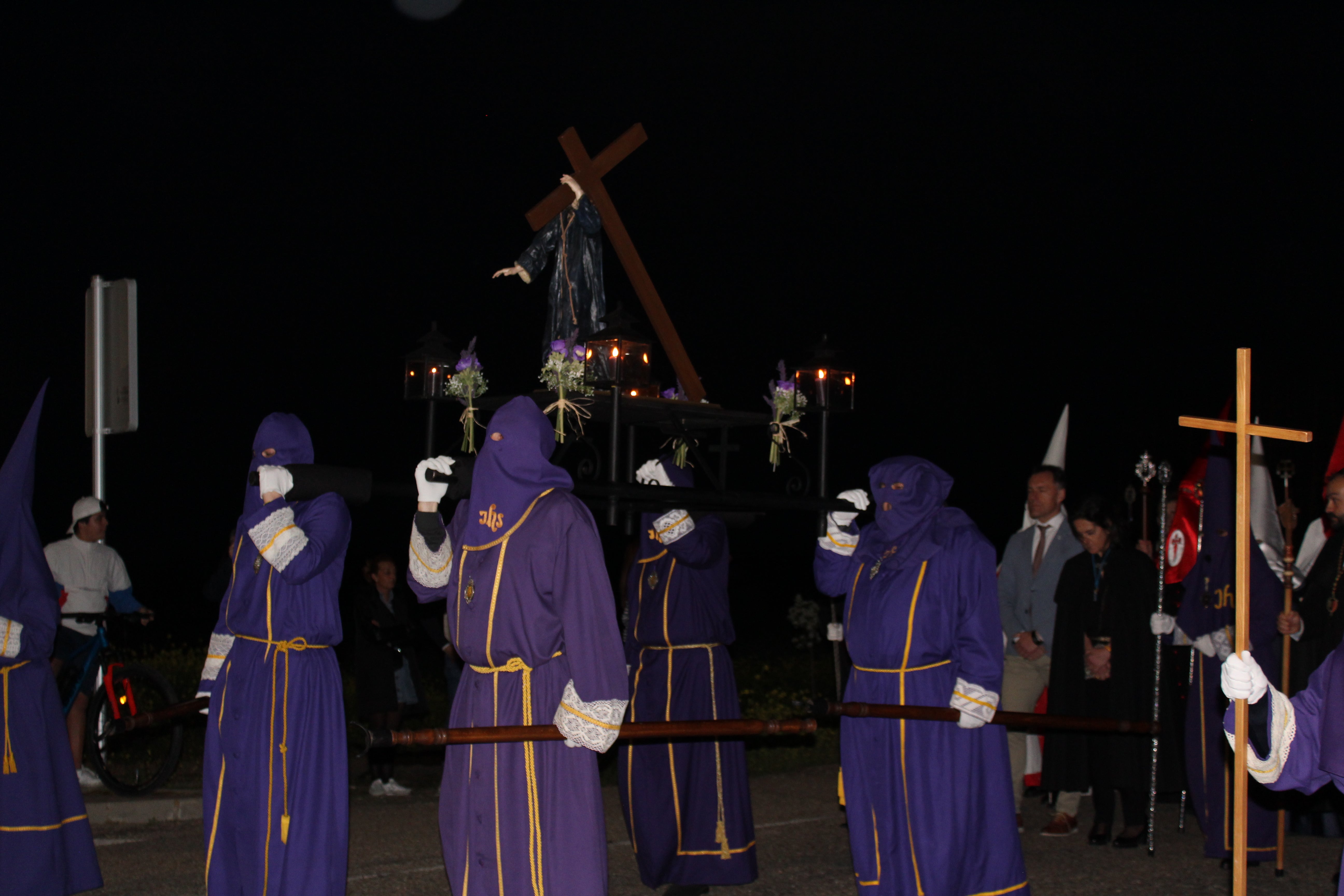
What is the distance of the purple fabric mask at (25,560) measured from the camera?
6258 millimetres

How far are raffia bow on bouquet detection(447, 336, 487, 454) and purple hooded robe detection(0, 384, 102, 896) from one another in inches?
77.5

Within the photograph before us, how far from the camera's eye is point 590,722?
4.36 m

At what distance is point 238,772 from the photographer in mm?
5605

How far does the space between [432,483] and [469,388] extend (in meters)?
0.86

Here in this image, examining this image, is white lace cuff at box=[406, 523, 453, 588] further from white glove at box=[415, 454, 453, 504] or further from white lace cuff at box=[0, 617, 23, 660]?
white lace cuff at box=[0, 617, 23, 660]

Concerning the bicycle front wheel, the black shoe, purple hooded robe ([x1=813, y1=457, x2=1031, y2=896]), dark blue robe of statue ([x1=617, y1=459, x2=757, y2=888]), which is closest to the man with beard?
the black shoe

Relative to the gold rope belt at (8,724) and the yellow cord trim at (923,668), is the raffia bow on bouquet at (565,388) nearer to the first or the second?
the yellow cord trim at (923,668)

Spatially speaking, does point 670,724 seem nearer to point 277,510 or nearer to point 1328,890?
point 277,510

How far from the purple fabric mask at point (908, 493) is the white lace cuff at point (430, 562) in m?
2.04

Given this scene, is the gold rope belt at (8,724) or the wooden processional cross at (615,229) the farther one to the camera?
the wooden processional cross at (615,229)

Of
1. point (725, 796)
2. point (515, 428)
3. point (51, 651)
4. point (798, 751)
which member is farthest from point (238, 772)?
point (798, 751)

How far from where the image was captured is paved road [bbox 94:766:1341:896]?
22.8 feet

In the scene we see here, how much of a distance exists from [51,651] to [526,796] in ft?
11.1

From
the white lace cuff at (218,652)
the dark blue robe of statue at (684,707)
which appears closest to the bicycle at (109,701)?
the white lace cuff at (218,652)
